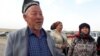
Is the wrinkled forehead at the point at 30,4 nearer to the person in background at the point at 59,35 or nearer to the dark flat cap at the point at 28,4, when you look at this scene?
the dark flat cap at the point at 28,4

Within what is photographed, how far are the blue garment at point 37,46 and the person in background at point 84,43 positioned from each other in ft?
12.1

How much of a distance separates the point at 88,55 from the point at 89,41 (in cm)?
33

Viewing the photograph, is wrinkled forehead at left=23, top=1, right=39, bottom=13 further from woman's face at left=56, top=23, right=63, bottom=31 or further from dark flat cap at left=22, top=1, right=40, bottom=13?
woman's face at left=56, top=23, right=63, bottom=31

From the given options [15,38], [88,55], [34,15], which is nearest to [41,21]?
[34,15]

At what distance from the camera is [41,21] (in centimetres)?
306

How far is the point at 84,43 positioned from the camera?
689 centimetres

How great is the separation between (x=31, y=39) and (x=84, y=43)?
12.6 ft

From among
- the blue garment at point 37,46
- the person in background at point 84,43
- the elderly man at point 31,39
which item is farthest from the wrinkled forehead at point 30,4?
the person in background at point 84,43

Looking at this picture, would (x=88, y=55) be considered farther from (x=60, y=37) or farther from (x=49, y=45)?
(x=49, y=45)

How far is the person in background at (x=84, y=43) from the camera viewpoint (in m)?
6.81

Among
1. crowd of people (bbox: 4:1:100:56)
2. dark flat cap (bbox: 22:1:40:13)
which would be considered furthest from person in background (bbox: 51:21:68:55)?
dark flat cap (bbox: 22:1:40:13)

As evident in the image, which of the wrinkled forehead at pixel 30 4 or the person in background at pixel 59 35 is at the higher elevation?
the wrinkled forehead at pixel 30 4

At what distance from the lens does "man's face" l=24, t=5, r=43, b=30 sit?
306 centimetres

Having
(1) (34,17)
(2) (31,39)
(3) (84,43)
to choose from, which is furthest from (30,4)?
(3) (84,43)
